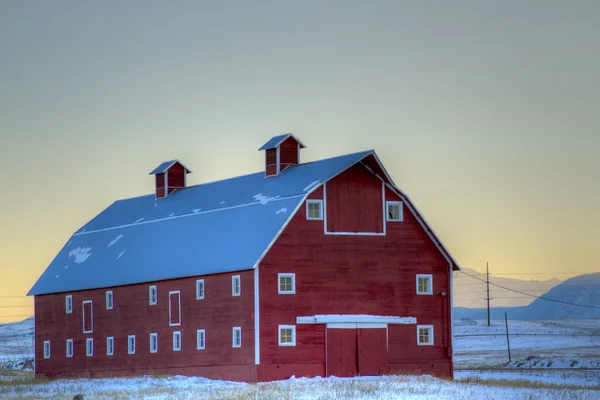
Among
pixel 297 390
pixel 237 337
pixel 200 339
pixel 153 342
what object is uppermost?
pixel 237 337

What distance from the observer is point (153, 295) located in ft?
208

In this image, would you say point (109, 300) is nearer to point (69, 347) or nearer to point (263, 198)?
point (69, 347)

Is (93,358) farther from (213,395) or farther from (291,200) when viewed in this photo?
(213,395)

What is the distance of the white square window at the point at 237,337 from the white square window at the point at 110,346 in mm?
11033

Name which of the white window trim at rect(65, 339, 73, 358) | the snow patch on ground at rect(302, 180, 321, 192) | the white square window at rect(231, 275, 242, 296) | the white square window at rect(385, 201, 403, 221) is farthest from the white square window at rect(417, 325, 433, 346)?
the white window trim at rect(65, 339, 73, 358)

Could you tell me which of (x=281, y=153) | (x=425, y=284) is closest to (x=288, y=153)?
(x=281, y=153)

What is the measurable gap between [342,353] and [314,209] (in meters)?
6.23

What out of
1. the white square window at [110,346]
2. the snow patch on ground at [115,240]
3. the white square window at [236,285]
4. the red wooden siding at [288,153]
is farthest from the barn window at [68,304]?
the white square window at [236,285]

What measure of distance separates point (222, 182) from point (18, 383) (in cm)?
1403

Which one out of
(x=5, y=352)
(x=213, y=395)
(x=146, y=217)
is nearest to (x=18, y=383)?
(x=146, y=217)

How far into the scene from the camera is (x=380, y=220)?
58.6m

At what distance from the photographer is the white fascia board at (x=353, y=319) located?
56.7 m

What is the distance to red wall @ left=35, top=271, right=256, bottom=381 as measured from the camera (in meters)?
57.0

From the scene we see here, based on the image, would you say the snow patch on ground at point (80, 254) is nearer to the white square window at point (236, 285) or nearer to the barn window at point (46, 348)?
the barn window at point (46, 348)
